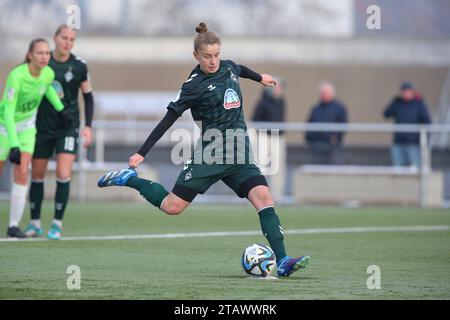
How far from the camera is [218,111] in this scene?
9602 mm

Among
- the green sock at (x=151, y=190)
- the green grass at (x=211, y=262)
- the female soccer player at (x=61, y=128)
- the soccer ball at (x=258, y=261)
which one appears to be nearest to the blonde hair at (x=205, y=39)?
the green sock at (x=151, y=190)

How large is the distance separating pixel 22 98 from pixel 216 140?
129 inches

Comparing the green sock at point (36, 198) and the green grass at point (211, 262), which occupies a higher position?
the green sock at point (36, 198)

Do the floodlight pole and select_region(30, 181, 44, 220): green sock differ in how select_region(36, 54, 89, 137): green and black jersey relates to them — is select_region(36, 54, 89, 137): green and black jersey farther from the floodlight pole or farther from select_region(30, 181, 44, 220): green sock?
the floodlight pole

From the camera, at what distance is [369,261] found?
10.7 metres

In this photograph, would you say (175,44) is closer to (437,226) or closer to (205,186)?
(437,226)

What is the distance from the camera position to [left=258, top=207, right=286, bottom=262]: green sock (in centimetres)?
945

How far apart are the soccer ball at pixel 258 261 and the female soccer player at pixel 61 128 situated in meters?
3.65

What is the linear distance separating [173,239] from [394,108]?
8.44 metres

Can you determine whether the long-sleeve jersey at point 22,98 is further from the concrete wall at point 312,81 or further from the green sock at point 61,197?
the concrete wall at point 312,81

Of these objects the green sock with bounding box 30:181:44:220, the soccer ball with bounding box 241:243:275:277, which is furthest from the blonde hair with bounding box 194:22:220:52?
the green sock with bounding box 30:181:44:220

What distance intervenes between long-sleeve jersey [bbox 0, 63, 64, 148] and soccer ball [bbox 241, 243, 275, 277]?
349cm

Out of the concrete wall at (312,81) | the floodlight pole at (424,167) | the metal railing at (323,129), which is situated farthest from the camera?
the concrete wall at (312,81)

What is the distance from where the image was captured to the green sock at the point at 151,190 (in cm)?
997
